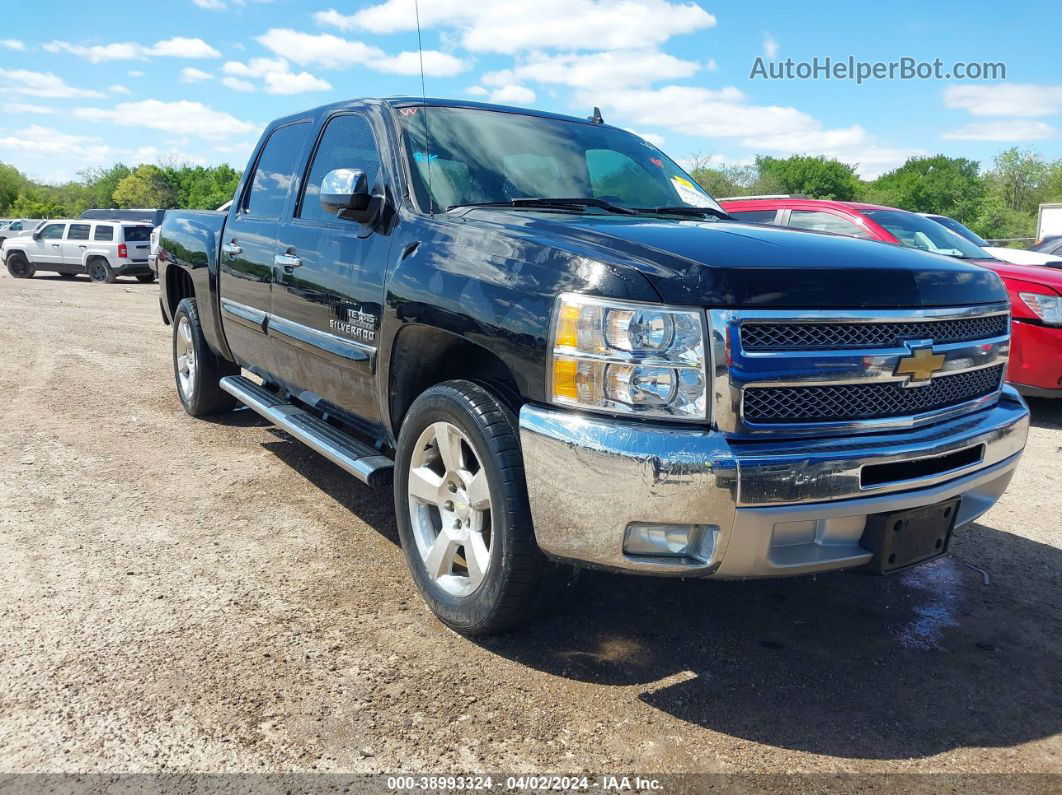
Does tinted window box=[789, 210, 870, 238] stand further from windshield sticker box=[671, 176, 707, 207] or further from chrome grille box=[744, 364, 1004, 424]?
chrome grille box=[744, 364, 1004, 424]

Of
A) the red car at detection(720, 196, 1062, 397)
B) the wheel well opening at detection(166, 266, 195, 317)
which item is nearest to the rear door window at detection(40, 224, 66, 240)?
the wheel well opening at detection(166, 266, 195, 317)

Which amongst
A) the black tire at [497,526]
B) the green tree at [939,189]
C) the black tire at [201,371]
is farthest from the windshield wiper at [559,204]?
the green tree at [939,189]

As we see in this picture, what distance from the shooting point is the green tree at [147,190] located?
95887mm

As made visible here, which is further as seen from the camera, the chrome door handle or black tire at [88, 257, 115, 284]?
black tire at [88, 257, 115, 284]

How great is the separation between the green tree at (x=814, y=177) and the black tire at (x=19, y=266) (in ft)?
258

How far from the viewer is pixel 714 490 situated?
2361 millimetres

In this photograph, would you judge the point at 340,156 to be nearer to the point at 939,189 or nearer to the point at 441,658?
the point at 441,658

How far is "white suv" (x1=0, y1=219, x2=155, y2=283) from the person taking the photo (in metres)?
22.5

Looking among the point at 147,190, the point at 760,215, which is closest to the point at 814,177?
the point at 147,190

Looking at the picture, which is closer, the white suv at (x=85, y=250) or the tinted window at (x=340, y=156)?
the tinted window at (x=340, y=156)

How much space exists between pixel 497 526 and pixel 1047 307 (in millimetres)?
5475

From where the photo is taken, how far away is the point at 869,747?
2516 millimetres

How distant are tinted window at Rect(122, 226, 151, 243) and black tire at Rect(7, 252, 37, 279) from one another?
3879mm

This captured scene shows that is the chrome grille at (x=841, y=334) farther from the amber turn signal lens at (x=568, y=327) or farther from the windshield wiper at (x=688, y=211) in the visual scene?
the windshield wiper at (x=688, y=211)
